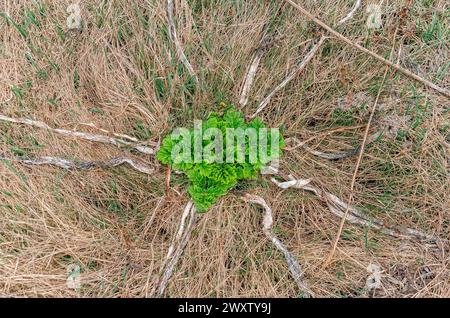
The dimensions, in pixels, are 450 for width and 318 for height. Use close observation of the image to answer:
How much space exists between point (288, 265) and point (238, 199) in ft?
1.50

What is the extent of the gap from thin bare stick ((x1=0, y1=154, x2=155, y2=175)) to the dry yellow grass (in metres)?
0.04

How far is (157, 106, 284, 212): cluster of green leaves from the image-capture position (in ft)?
7.07

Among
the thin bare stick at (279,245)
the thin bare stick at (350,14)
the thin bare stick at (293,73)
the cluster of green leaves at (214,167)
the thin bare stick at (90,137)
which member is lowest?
the thin bare stick at (279,245)

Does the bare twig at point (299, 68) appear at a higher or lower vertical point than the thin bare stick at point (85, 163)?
higher

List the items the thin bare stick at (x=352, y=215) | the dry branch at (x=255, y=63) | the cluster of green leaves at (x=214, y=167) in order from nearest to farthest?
the cluster of green leaves at (x=214, y=167) → the thin bare stick at (x=352, y=215) → the dry branch at (x=255, y=63)

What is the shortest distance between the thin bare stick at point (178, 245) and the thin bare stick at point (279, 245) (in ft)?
1.05

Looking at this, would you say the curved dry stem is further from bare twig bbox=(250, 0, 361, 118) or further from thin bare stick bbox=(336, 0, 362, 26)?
thin bare stick bbox=(336, 0, 362, 26)

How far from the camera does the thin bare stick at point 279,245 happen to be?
2199 millimetres

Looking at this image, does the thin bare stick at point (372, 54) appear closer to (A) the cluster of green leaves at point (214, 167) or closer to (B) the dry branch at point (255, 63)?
(B) the dry branch at point (255, 63)

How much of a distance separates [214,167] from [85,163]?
0.80m

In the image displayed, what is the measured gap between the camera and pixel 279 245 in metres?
2.24

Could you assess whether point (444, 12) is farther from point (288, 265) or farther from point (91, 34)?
point (91, 34)

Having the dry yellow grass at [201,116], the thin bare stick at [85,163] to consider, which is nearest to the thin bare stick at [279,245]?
the dry yellow grass at [201,116]

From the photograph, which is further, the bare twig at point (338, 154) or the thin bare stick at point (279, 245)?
the bare twig at point (338, 154)
